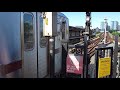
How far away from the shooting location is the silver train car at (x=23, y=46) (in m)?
4.66

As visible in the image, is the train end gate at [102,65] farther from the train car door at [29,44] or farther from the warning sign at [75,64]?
the train car door at [29,44]

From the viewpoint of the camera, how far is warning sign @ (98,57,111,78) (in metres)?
5.92

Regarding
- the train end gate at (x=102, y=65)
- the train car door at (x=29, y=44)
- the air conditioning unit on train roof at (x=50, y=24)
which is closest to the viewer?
the train car door at (x=29, y=44)

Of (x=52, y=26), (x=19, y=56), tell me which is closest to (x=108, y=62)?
(x=52, y=26)

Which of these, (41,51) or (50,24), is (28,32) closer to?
(50,24)

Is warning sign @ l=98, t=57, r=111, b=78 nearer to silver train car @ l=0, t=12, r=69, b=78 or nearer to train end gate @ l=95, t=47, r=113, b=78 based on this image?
train end gate @ l=95, t=47, r=113, b=78

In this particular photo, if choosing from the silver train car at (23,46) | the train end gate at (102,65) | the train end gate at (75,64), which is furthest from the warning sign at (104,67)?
the silver train car at (23,46)

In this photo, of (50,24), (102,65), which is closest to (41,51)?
(50,24)

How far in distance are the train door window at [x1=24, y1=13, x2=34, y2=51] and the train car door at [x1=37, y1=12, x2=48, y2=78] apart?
0.42 meters

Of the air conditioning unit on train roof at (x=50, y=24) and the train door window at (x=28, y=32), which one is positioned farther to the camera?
the air conditioning unit on train roof at (x=50, y=24)

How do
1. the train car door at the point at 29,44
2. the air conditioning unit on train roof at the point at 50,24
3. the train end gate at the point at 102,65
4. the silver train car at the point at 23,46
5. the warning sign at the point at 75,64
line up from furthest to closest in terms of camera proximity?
the warning sign at the point at 75,64 < the train end gate at the point at 102,65 < the air conditioning unit on train roof at the point at 50,24 < the train car door at the point at 29,44 < the silver train car at the point at 23,46
